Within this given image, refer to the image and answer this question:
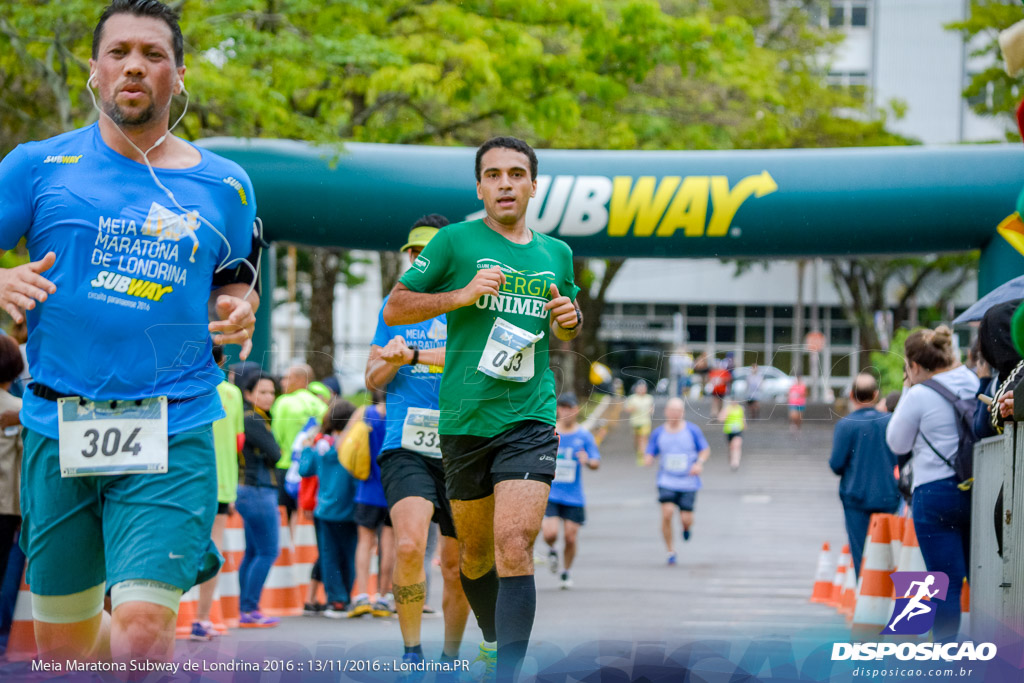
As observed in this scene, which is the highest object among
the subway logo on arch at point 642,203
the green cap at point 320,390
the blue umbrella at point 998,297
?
the subway logo on arch at point 642,203

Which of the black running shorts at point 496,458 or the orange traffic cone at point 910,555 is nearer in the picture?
the black running shorts at point 496,458

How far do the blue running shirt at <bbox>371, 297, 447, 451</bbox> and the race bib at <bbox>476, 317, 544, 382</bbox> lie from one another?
131cm

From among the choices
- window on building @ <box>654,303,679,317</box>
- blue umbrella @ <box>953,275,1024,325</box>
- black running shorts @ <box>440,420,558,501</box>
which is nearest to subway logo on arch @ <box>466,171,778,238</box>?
blue umbrella @ <box>953,275,1024,325</box>

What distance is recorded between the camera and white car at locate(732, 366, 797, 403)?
5.40 metres

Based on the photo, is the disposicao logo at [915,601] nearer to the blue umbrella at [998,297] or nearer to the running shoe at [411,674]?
the blue umbrella at [998,297]

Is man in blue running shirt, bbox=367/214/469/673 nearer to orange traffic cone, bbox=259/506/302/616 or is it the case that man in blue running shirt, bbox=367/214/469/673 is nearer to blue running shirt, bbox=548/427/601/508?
orange traffic cone, bbox=259/506/302/616

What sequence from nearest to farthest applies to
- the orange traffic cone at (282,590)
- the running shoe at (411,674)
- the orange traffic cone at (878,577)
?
1. the running shoe at (411,674)
2. the orange traffic cone at (878,577)
3. the orange traffic cone at (282,590)

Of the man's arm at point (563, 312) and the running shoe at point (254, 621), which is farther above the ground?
the man's arm at point (563, 312)

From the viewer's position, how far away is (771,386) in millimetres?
5449

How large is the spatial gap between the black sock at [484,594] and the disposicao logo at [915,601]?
62.2 inches

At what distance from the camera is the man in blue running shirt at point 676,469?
1298 cm

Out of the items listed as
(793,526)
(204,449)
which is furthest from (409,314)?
(793,526)

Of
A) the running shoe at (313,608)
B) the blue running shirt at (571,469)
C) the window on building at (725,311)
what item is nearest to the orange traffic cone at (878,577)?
the blue running shirt at (571,469)

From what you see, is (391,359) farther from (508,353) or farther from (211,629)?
(211,629)
